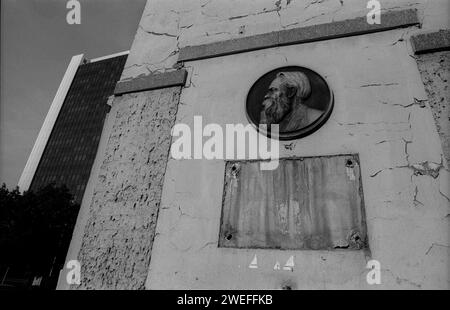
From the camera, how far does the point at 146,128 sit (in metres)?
3.31

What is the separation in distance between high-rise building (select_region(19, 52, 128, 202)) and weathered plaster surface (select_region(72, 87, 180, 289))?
4722cm

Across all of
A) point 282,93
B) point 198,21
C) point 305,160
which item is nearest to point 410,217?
point 305,160

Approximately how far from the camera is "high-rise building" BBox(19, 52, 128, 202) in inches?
1907

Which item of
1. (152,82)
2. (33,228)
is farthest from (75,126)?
(152,82)

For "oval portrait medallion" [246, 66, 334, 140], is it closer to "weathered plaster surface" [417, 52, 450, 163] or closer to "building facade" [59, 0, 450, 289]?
"building facade" [59, 0, 450, 289]

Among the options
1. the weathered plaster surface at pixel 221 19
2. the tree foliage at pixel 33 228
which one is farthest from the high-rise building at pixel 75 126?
the weathered plaster surface at pixel 221 19

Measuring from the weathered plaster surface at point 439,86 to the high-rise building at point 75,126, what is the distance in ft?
162

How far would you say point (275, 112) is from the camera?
280 cm

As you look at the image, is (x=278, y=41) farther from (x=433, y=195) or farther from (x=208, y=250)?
(x=208, y=250)

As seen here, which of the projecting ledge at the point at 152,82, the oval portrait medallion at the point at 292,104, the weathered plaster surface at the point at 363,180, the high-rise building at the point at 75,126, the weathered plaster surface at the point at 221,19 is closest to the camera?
the weathered plaster surface at the point at 363,180

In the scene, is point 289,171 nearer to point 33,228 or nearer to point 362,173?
point 362,173

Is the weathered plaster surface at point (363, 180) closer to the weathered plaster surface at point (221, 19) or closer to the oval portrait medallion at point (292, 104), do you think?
the oval portrait medallion at point (292, 104)

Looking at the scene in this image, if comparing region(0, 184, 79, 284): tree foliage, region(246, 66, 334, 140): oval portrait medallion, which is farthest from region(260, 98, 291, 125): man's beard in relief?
region(0, 184, 79, 284): tree foliage

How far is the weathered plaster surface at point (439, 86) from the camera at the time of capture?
240 cm
